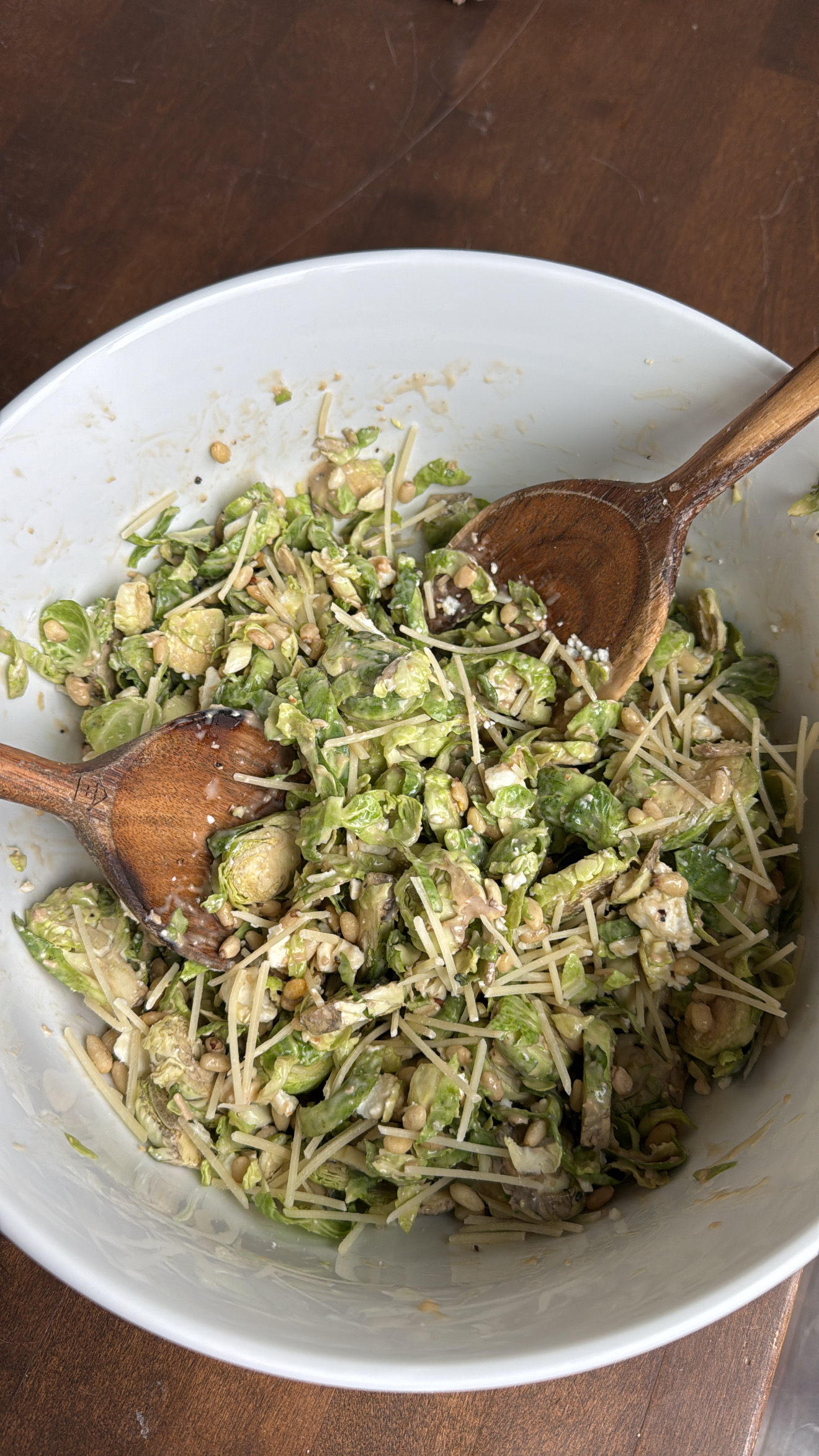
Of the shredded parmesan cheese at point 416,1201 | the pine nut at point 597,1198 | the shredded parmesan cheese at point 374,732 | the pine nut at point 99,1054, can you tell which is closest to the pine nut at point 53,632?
the shredded parmesan cheese at point 374,732

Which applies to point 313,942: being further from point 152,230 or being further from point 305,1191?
point 152,230

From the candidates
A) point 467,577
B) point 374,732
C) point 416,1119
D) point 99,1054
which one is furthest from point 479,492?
point 99,1054


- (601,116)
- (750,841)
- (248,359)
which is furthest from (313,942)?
(601,116)

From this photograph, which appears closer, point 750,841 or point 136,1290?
point 136,1290

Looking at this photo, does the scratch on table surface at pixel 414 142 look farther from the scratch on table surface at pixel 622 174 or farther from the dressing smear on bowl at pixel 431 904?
the dressing smear on bowl at pixel 431 904

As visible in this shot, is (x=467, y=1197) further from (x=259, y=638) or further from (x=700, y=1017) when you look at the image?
(x=259, y=638)

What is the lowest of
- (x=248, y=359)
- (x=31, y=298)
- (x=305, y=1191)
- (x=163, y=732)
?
(x=305, y=1191)
